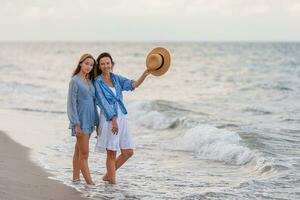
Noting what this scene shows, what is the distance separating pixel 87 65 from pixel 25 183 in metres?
1.58

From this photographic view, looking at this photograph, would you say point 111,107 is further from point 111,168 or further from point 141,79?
point 111,168

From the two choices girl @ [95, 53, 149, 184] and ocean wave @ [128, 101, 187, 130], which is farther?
ocean wave @ [128, 101, 187, 130]

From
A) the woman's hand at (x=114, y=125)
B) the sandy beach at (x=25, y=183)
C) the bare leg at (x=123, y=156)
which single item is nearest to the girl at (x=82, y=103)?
the woman's hand at (x=114, y=125)

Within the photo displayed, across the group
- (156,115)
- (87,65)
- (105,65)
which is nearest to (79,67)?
(87,65)

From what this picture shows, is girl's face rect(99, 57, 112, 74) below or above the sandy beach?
above

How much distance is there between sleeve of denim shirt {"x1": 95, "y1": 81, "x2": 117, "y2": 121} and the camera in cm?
698

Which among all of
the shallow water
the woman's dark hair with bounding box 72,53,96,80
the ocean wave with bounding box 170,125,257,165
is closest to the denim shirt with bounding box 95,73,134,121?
the woman's dark hair with bounding box 72,53,96,80

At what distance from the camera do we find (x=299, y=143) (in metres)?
11.7

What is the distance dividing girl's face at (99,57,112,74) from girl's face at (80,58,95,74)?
0.44 feet

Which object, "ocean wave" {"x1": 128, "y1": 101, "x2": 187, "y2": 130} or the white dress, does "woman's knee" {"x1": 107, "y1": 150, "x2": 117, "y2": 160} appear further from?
"ocean wave" {"x1": 128, "y1": 101, "x2": 187, "y2": 130}

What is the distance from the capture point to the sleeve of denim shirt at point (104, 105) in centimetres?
698

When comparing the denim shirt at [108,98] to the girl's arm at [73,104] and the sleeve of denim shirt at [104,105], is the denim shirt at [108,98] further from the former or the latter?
the girl's arm at [73,104]

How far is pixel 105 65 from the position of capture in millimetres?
7070

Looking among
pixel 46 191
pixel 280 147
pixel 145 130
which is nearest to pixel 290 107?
pixel 145 130
